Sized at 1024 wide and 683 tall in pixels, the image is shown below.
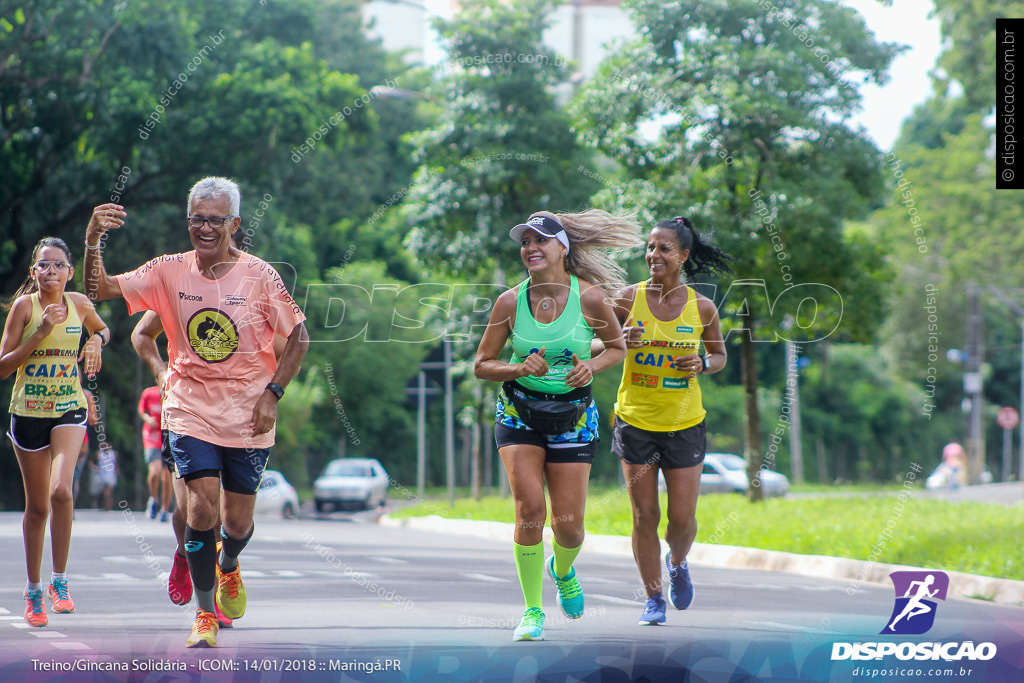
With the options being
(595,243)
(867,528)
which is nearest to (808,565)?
(867,528)

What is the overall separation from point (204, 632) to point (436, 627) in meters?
1.41

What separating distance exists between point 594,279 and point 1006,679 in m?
2.53

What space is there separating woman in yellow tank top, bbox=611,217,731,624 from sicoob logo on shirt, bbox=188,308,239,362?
2096mm

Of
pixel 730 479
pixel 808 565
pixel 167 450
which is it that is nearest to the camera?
pixel 167 450

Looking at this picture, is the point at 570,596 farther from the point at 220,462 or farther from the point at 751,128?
the point at 751,128

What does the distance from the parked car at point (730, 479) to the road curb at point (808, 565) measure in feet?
50.0

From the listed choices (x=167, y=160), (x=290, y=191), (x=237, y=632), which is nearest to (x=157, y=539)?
(x=237, y=632)

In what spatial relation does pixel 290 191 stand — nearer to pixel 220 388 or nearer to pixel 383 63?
pixel 383 63

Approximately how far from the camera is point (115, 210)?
5328 mm

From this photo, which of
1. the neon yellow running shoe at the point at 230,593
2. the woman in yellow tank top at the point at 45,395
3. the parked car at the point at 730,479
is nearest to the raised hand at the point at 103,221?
the woman in yellow tank top at the point at 45,395

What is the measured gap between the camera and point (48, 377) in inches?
252

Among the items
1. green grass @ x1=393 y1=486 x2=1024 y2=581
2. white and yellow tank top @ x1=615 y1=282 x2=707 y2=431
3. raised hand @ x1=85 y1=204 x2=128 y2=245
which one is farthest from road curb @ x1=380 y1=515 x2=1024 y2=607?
raised hand @ x1=85 y1=204 x2=128 y2=245

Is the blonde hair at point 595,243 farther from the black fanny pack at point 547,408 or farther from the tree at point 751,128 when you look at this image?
the tree at point 751,128

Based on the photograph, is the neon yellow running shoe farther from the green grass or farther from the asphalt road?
the green grass
